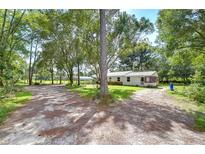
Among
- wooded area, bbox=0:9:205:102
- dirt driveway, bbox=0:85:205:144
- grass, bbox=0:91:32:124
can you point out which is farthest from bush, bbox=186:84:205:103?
grass, bbox=0:91:32:124

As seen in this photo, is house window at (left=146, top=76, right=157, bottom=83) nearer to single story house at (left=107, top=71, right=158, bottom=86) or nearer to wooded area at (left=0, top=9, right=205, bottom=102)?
single story house at (left=107, top=71, right=158, bottom=86)

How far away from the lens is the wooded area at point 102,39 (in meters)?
6.84

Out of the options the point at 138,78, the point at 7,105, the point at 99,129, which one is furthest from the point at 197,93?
the point at 138,78

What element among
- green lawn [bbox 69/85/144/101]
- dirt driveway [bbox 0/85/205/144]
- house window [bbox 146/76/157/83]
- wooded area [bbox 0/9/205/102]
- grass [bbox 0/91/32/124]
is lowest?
dirt driveway [bbox 0/85/205/144]

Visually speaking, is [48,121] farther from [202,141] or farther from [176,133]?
[202,141]

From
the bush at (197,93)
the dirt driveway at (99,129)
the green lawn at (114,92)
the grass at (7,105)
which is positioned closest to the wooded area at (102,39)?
the bush at (197,93)

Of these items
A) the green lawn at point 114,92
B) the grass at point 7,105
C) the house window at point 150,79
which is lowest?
the grass at point 7,105

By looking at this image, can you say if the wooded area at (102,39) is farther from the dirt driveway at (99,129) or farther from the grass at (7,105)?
the dirt driveway at (99,129)

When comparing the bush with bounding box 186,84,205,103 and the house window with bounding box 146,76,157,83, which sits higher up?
the house window with bounding box 146,76,157,83

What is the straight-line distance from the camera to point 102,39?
663cm

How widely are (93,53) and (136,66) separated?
52.9 ft

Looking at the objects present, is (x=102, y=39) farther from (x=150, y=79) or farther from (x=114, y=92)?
(x=150, y=79)

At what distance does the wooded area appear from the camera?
684cm
